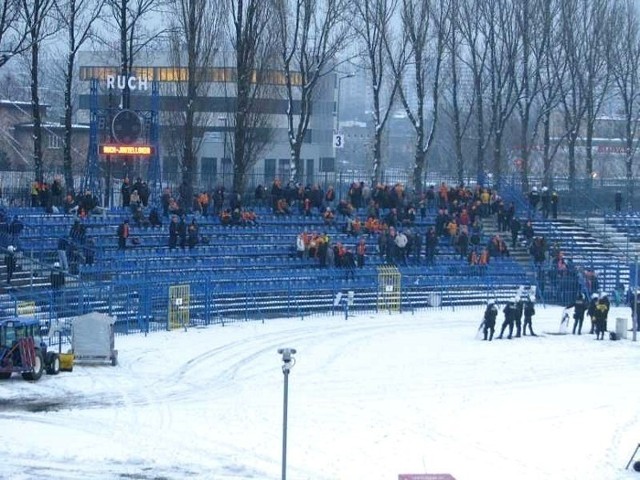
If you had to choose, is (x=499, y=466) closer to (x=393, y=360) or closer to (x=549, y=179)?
(x=393, y=360)

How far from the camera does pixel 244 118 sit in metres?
56.1

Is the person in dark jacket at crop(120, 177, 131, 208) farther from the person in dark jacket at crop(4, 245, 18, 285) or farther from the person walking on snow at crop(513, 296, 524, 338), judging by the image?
the person walking on snow at crop(513, 296, 524, 338)

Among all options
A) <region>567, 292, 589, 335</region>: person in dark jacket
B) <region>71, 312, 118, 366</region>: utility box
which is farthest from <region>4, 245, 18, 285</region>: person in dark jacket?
<region>567, 292, 589, 335</region>: person in dark jacket

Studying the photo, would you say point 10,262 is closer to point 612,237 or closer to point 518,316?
point 518,316

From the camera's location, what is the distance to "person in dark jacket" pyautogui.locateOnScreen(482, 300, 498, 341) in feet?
130

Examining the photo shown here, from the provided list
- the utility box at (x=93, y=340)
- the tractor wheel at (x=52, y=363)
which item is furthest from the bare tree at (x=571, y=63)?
the tractor wheel at (x=52, y=363)

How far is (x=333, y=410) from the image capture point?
28.0 m

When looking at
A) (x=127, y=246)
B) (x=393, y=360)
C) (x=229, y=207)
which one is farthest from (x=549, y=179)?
(x=393, y=360)

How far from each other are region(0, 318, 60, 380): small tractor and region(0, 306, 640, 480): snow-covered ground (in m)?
0.44

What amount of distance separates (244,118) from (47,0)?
1405cm

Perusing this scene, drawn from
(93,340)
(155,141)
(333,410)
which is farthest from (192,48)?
(333,410)

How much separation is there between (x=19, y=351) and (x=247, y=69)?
29.5 metres

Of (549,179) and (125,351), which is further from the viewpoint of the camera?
(549,179)

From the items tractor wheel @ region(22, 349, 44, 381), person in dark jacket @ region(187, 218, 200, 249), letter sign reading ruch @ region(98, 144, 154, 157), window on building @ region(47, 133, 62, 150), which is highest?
window on building @ region(47, 133, 62, 150)
